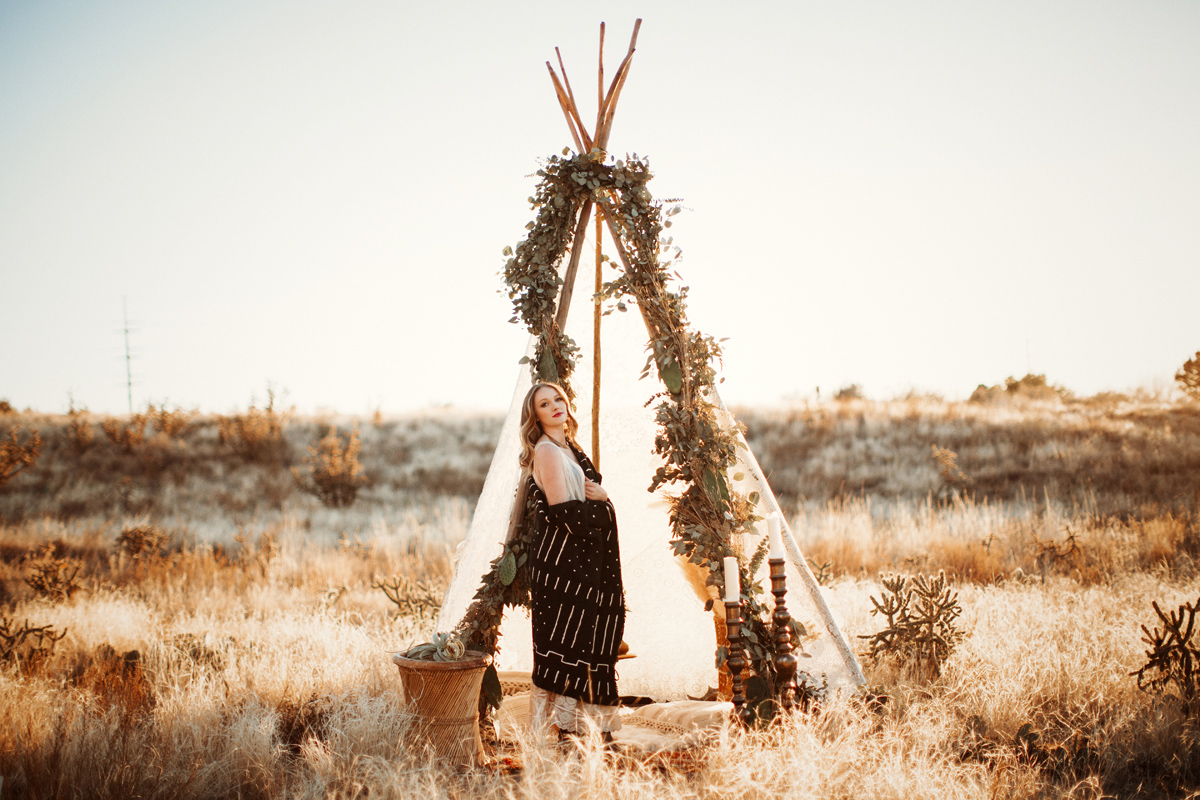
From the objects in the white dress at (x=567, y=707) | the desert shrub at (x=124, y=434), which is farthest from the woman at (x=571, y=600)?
the desert shrub at (x=124, y=434)

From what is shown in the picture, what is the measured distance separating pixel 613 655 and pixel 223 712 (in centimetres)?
219

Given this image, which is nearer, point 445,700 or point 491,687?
point 445,700

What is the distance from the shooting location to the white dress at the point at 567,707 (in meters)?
3.49

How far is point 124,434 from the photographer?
1684cm

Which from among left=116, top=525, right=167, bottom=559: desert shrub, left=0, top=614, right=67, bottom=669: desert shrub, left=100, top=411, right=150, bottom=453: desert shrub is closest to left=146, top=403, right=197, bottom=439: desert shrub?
left=100, top=411, right=150, bottom=453: desert shrub

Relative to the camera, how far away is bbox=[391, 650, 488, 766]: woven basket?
314cm

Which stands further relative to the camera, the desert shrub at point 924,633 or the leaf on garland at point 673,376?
the desert shrub at point 924,633

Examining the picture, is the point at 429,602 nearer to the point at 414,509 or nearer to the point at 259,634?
the point at 259,634

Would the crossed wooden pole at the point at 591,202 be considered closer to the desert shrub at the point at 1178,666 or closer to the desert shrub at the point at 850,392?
the desert shrub at the point at 1178,666

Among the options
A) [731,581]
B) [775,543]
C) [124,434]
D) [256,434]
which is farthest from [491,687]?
[124,434]

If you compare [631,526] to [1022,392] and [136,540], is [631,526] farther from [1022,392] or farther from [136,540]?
[1022,392]

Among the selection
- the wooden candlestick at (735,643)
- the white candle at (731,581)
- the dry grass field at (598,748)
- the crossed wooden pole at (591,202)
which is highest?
the crossed wooden pole at (591,202)

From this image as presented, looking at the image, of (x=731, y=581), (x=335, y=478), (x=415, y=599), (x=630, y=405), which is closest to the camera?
(x=731, y=581)

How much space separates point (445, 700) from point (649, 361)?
193cm
